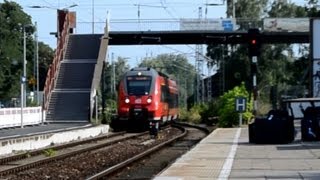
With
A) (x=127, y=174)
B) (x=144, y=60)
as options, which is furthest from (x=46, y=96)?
(x=144, y=60)

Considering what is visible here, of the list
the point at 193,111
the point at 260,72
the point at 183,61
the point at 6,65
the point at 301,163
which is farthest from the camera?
the point at 183,61

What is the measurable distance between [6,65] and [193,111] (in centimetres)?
4194

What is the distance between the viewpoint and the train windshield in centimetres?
4938

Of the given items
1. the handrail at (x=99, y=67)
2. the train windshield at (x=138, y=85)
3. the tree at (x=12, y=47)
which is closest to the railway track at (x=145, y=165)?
the train windshield at (x=138, y=85)

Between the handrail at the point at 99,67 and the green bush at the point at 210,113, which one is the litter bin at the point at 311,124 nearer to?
the handrail at the point at 99,67

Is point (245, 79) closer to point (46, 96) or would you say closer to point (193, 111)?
point (193, 111)

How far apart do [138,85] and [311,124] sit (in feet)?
67.7

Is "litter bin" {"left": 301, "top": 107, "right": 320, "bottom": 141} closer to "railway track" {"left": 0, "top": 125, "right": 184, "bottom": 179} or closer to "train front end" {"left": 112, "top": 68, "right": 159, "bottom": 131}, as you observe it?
"railway track" {"left": 0, "top": 125, "right": 184, "bottom": 179}

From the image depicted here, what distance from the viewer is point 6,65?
363 feet

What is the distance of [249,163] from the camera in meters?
20.9

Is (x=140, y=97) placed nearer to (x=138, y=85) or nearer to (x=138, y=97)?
(x=138, y=97)

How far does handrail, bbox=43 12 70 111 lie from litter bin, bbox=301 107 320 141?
26.1 metres

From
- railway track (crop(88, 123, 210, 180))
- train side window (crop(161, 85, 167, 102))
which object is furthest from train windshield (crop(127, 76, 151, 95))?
railway track (crop(88, 123, 210, 180))

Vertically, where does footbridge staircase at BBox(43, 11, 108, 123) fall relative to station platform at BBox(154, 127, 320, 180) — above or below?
above
